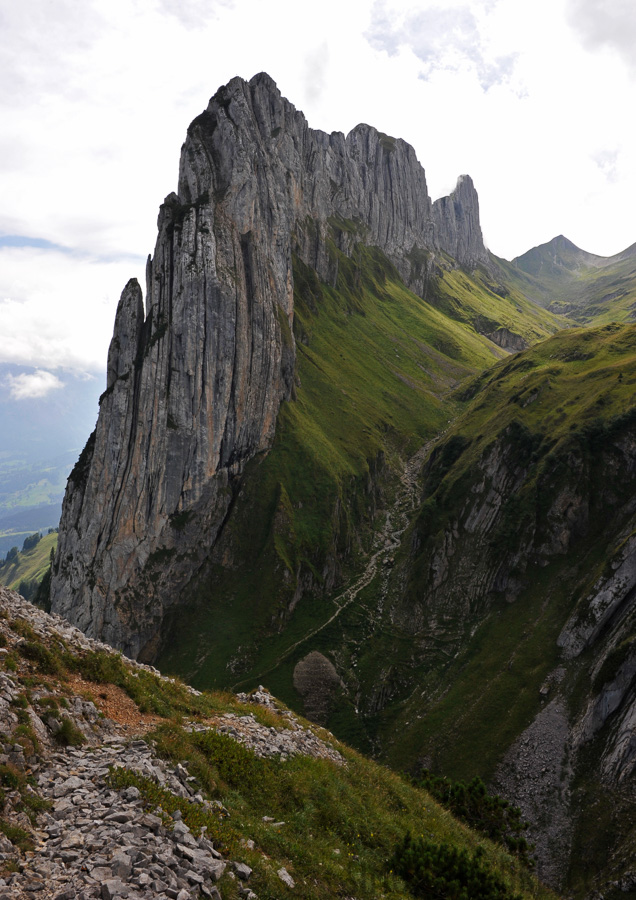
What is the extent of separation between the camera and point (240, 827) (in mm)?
17234

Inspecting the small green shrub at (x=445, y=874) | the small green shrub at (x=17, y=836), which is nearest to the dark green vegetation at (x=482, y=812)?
the small green shrub at (x=445, y=874)

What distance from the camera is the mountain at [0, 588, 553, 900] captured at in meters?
13.3

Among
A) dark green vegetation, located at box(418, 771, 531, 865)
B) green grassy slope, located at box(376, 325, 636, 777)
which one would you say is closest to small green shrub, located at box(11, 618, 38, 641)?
dark green vegetation, located at box(418, 771, 531, 865)

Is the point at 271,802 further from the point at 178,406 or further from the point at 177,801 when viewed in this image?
the point at 178,406

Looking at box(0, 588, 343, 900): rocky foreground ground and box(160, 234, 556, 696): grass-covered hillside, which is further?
box(160, 234, 556, 696): grass-covered hillside

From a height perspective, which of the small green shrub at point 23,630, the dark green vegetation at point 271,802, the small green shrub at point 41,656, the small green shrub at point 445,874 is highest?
the small green shrub at point 23,630

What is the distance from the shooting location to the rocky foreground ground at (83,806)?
1246 cm

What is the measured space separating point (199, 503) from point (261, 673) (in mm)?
35476

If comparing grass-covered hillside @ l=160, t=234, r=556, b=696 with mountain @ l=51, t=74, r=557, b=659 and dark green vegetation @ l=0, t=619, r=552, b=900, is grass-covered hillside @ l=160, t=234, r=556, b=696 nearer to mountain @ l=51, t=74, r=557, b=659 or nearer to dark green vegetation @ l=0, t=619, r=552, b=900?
mountain @ l=51, t=74, r=557, b=659

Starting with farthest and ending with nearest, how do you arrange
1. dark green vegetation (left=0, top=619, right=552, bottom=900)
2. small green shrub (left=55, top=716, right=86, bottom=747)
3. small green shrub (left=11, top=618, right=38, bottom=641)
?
1. small green shrub (left=11, top=618, right=38, bottom=641)
2. small green shrub (left=55, top=716, right=86, bottom=747)
3. dark green vegetation (left=0, top=619, right=552, bottom=900)

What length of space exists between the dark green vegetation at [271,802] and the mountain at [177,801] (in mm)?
63

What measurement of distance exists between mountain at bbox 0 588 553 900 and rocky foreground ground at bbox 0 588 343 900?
0.05 m

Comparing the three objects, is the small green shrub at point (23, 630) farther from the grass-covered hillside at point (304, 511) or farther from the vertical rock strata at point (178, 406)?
the vertical rock strata at point (178, 406)

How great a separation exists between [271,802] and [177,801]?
6151 mm
